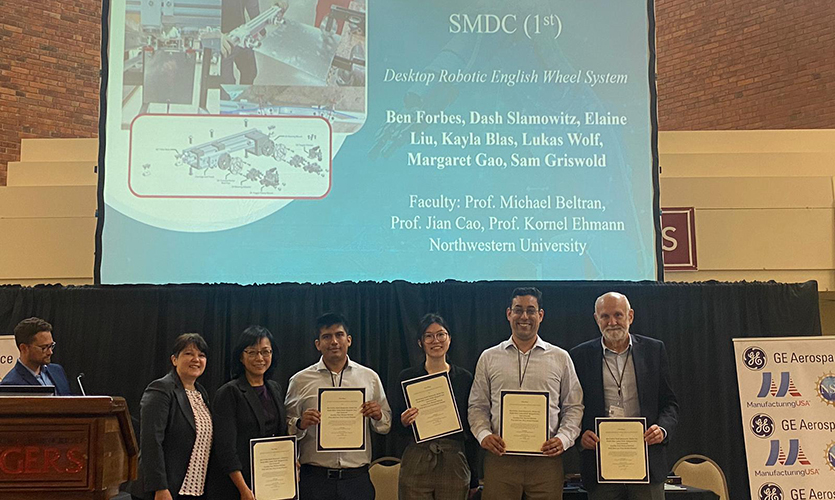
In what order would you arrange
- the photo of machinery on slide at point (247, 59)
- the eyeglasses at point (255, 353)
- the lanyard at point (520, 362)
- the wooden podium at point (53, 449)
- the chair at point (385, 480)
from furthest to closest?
the photo of machinery on slide at point (247, 59)
the chair at point (385, 480)
the lanyard at point (520, 362)
the eyeglasses at point (255, 353)
the wooden podium at point (53, 449)

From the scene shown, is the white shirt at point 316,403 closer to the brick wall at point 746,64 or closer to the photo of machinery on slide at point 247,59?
the photo of machinery on slide at point 247,59

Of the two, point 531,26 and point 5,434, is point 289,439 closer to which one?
point 5,434

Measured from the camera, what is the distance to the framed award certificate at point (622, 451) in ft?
12.6

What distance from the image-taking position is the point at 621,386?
3988mm

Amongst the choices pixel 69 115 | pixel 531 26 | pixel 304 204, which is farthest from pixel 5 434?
pixel 69 115

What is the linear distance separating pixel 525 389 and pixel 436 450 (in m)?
0.55

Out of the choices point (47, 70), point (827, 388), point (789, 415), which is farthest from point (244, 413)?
point (47, 70)

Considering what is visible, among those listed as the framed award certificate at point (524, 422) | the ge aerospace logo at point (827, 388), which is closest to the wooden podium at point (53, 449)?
the framed award certificate at point (524, 422)

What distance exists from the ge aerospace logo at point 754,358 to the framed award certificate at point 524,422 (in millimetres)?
2119

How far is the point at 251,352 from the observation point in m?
3.79

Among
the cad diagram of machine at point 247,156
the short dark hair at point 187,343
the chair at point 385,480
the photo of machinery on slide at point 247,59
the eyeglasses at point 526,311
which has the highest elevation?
the photo of machinery on slide at point 247,59

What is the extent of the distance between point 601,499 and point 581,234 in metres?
1.85

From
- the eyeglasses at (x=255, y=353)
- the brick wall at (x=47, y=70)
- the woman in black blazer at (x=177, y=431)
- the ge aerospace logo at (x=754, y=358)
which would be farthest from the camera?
the brick wall at (x=47, y=70)

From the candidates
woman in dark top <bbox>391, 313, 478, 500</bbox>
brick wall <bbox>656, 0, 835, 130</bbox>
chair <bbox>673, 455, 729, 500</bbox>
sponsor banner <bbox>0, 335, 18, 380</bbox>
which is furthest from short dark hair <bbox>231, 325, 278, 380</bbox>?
brick wall <bbox>656, 0, 835, 130</bbox>
